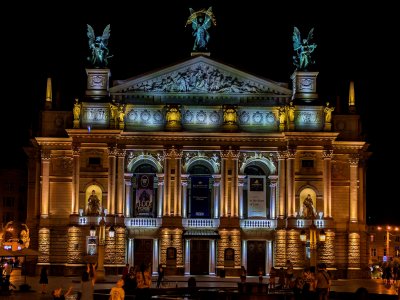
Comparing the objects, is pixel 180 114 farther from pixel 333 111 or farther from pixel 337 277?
pixel 337 277

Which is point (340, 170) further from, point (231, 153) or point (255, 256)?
point (255, 256)

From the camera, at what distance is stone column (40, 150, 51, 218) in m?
82.1

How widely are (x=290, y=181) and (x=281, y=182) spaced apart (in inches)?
32.9

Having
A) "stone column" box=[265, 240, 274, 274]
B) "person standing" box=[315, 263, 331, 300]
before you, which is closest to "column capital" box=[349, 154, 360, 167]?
"stone column" box=[265, 240, 274, 274]

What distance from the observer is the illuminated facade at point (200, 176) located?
8094 cm

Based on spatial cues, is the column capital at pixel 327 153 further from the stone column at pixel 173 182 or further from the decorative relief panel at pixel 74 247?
the decorative relief panel at pixel 74 247

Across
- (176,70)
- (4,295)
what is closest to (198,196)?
(176,70)

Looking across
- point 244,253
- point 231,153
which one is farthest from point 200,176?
point 244,253

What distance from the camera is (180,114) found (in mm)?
81875

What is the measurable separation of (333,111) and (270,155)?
7558 mm

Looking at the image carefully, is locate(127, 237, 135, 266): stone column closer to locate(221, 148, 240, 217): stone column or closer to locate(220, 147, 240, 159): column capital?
locate(221, 148, 240, 217): stone column

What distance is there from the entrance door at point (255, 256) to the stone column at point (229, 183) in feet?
10.6

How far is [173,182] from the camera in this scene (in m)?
81.6

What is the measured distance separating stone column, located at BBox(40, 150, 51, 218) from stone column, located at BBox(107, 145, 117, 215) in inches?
229
